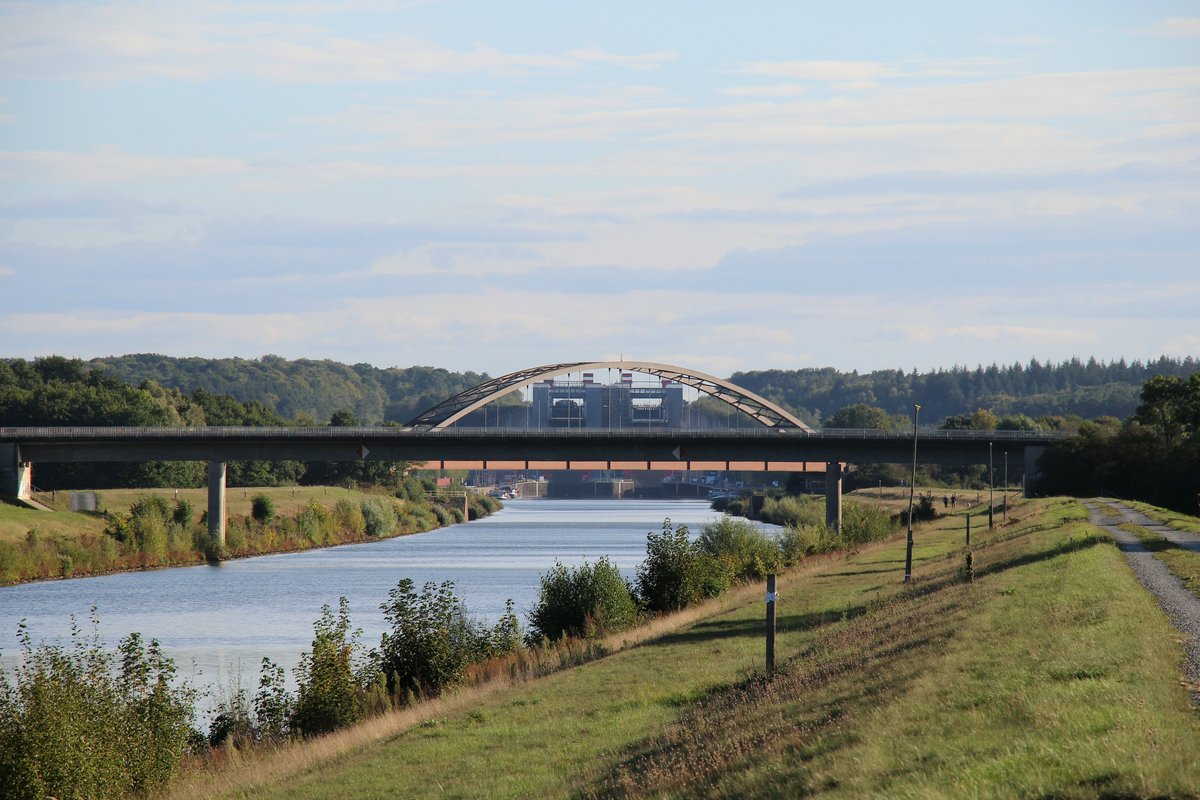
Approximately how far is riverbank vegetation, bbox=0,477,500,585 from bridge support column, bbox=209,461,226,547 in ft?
3.19

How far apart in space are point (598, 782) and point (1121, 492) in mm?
86743

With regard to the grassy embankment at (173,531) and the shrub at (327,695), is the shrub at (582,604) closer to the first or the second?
the shrub at (327,695)

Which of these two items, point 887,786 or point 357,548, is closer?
point 887,786

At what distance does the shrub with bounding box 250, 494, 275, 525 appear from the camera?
11052cm

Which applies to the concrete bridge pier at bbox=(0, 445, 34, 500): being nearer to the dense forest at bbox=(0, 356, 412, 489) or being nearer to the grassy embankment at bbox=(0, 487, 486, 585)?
the grassy embankment at bbox=(0, 487, 486, 585)

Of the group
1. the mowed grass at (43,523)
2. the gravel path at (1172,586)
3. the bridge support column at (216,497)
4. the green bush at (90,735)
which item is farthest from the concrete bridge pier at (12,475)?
the green bush at (90,735)

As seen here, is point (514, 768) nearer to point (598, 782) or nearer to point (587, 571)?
point (598, 782)

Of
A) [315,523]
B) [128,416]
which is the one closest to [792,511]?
[315,523]

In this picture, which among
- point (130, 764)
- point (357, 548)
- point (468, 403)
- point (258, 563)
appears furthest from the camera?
point (468, 403)

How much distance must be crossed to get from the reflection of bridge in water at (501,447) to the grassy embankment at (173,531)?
3764 millimetres

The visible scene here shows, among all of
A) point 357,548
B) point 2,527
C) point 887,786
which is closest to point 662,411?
point 357,548

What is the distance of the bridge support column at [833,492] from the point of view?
Answer: 10438 centimetres

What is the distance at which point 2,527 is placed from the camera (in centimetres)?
8094

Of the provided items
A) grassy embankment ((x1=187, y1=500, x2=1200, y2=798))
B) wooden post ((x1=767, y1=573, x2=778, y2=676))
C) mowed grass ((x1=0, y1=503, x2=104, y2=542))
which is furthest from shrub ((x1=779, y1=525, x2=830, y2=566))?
mowed grass ((x1=0, y1=503, x2=104, y2=542))
